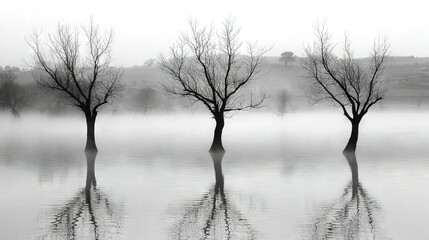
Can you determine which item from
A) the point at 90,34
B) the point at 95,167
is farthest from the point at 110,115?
the point at 95,167

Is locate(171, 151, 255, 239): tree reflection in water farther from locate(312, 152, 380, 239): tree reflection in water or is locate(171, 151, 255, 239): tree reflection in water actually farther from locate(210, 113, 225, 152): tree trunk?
locate(210, 113, 225, 152): tree trunk

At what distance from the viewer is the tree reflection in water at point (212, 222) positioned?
516 inches

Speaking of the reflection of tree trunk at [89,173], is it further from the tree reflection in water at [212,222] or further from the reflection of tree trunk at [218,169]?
the reflection of tree trunk at [218,169]

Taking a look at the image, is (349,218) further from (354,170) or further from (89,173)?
(89,173)

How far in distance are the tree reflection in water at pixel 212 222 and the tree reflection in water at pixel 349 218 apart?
1.86 metres

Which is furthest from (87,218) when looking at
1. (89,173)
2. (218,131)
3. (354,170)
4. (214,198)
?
(218,131)

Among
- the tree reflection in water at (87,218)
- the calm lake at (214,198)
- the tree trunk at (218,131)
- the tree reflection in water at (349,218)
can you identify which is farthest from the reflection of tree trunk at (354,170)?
the tree trunk at (218,131)

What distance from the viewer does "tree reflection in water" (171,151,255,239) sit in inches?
516

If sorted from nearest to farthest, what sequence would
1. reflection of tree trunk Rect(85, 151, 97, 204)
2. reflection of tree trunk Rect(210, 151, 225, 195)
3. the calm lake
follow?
the calm lake
reflection of tree trunk Rect(85, 151, 97, 204)
reflection of tree trunk Rect(210, 151, 225, 195)

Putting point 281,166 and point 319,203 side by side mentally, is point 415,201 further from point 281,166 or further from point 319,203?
point 281,166

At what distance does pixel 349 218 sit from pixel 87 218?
23.4 ft

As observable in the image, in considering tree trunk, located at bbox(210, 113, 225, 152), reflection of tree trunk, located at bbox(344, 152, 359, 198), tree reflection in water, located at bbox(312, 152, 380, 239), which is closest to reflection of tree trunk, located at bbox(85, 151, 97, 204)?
tree reflection in water, located at bbox(312, 152, 380, 239)

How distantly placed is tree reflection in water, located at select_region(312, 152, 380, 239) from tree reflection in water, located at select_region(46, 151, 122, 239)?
5.06 metres

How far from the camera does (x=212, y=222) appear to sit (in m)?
14.6
